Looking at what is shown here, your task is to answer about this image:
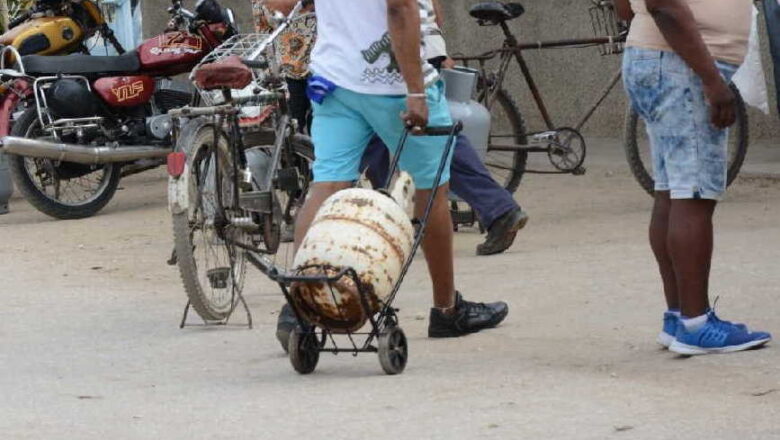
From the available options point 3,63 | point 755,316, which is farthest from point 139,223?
point 755,316

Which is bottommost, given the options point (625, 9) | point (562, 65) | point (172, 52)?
point (562, 65)

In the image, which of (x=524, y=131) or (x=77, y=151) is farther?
(x=77, y=151)

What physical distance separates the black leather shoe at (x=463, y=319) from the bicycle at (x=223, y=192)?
3.04ft

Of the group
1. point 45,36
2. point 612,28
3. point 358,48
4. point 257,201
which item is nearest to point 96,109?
point 45,36

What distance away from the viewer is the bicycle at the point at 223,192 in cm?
719

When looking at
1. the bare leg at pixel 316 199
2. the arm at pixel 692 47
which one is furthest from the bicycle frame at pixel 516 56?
the arm at pixel 692 47

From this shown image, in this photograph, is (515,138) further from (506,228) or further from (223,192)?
(223,192)

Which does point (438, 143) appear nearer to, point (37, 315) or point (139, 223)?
point (37, 315)

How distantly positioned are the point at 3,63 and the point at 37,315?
433 centimetres

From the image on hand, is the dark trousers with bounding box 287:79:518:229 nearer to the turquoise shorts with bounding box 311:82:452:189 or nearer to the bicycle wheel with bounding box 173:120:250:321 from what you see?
the bicycle wheel with bounding box 173:120:250:321

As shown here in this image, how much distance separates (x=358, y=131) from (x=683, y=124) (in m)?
1.19

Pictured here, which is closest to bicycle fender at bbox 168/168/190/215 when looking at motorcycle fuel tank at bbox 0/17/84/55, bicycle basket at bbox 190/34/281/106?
bicycle basket at bbox 190/34/281/106

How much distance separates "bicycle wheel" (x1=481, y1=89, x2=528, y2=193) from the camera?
10.6 m

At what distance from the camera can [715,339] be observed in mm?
6125
